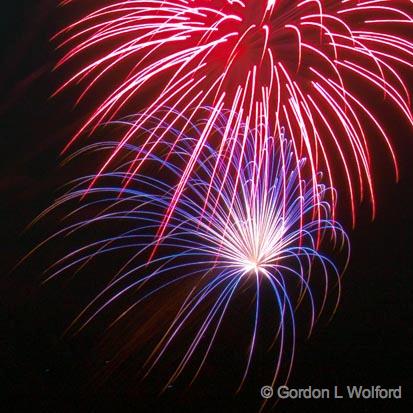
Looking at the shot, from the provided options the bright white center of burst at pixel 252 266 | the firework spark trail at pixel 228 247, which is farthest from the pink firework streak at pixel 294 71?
the bright white center of burst at pixel 252 266

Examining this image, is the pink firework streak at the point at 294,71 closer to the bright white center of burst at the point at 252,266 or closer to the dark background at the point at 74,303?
the dark background at the point at 74,303

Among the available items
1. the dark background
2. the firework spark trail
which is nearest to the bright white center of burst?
the firework spark trail

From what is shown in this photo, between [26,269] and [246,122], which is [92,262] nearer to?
[26,269]

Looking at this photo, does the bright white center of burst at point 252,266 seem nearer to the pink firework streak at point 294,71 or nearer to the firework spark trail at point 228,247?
the firework spark trail at point 228,247

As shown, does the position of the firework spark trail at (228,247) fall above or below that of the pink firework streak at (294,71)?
below

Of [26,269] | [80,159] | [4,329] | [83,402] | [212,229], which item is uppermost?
[80,159]

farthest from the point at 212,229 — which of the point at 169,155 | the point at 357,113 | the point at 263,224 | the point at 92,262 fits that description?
the point at 357,113
